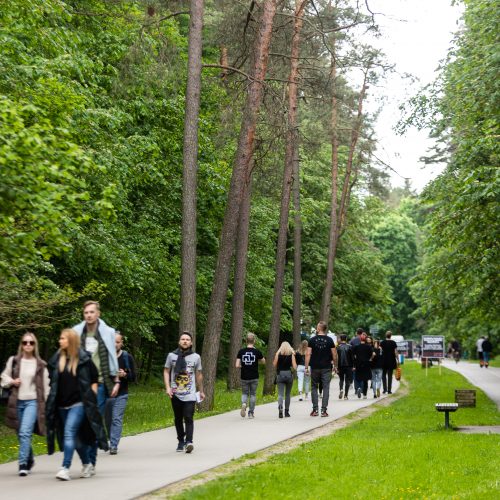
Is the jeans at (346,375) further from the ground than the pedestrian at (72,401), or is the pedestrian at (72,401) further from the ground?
the jeans at (346,375)

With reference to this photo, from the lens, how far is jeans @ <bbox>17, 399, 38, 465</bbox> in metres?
12.7

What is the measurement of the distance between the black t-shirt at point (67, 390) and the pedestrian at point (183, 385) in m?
3.34

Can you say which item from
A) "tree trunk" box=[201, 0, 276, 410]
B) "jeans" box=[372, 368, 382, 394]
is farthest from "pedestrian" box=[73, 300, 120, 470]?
"jeans" box=[372, 368, 382, 394]

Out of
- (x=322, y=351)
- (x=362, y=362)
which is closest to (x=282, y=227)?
(x=362, y=362)

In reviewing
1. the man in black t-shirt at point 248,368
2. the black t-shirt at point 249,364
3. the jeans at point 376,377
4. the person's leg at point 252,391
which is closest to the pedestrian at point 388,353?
the jeans at point 376,377

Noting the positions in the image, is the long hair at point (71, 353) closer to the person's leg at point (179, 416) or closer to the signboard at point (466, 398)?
the person's leg at point (179, 416)

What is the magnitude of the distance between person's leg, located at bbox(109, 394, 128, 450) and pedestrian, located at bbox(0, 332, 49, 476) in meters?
2.58

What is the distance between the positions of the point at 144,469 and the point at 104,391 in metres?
1.21

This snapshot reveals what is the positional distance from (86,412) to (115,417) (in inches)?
142

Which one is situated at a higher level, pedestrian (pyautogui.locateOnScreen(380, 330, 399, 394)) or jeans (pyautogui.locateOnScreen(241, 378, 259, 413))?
pedestrian (pyautogui.locateOnScreen(380, 330, 399, 394))

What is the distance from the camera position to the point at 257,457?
49.9 feet

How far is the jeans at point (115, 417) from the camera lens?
1552 cm

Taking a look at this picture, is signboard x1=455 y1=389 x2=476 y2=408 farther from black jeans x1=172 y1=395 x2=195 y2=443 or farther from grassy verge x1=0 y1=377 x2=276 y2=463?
black jeans x1=172 y1=395 x2=195 y2=443

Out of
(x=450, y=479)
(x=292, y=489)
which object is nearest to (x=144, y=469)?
(x=292, y=489)
